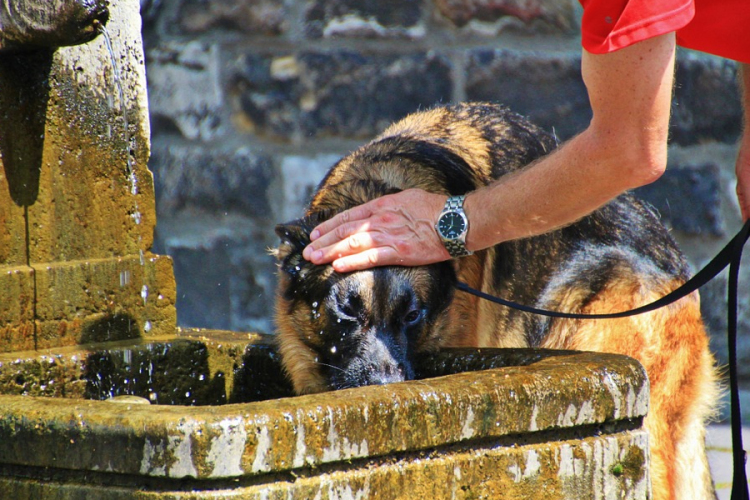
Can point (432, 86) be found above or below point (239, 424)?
above

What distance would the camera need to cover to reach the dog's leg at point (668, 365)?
11.0 ft

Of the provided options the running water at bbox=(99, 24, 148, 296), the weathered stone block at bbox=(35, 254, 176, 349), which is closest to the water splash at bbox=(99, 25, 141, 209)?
the running water at bbox=(99, 24, 148, 296)

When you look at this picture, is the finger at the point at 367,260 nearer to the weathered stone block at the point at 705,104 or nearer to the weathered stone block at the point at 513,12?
the weathered stone block at the point at 513,12

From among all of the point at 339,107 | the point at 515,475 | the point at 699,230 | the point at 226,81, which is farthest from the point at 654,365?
the point at 226,81

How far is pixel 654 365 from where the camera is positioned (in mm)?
3477

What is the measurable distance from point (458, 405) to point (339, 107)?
3.52 metres

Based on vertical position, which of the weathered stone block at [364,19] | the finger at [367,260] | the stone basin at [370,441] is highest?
the weathered stone block at [364,19]

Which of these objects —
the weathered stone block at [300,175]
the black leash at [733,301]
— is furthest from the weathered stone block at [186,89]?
the black leash at [733,301]

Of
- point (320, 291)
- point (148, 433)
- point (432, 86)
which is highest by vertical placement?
point (432, 86)

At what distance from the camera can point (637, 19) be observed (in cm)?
199

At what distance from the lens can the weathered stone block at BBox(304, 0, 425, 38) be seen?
5125 millimetres

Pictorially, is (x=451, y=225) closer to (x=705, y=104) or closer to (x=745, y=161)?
(x=745, y=161)

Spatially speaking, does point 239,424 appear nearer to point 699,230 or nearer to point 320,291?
point 320,291

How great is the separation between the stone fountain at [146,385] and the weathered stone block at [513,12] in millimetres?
2432
